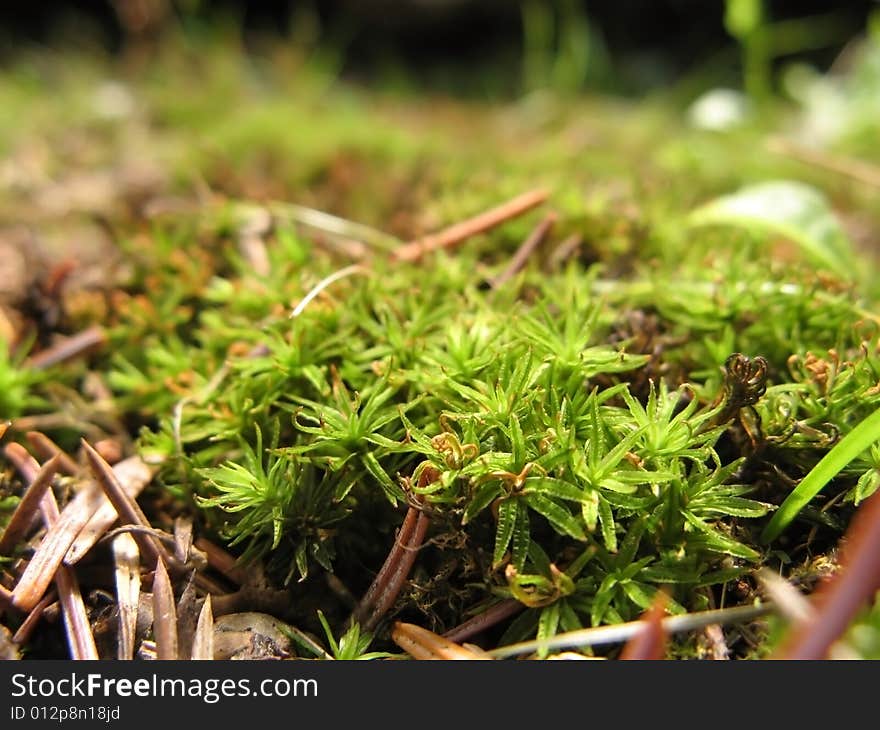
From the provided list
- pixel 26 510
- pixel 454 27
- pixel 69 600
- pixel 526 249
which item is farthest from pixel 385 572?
pixel 454 27

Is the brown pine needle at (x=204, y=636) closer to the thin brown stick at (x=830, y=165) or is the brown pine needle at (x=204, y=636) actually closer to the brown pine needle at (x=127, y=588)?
the brown pine needle at (x=127, y=588)

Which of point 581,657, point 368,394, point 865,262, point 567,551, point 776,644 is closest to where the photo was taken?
point 776,644

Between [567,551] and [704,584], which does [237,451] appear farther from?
[704,584]

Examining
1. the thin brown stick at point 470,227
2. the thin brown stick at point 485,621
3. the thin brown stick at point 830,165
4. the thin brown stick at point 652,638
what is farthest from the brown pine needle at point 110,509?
the thin brown stick at point 830,165

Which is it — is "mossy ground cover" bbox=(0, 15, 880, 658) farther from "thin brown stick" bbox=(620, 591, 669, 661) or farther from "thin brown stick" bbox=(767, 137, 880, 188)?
"thin brown stick" bbox=(620, 591, 669, 661)

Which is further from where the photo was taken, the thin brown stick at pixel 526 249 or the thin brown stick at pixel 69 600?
the thin brown stick at pixel 526 249
